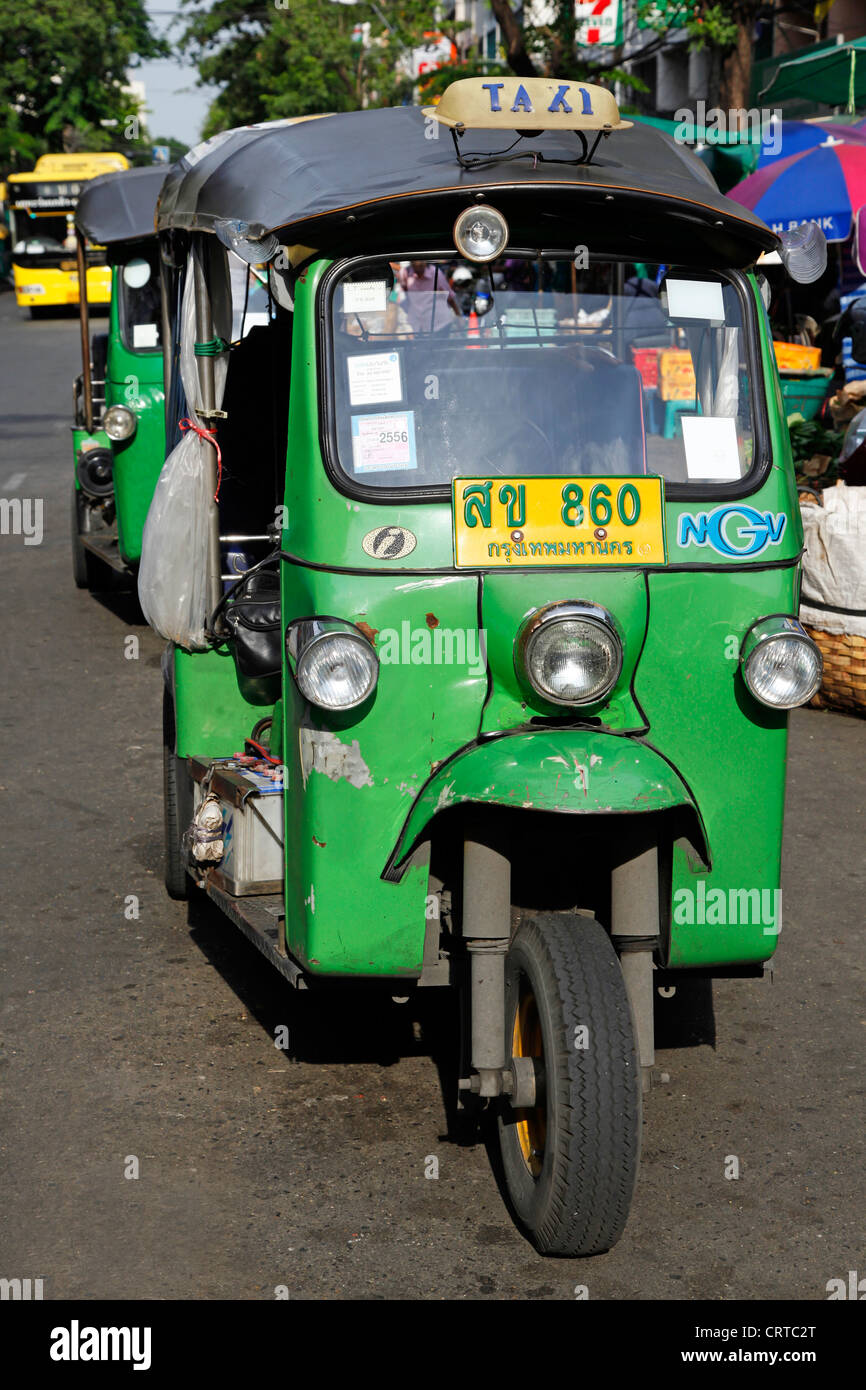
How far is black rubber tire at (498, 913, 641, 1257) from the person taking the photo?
10.8ft

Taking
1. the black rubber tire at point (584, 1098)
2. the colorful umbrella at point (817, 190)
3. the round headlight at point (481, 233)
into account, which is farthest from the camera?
the colorful umbrella at point (817, 190)

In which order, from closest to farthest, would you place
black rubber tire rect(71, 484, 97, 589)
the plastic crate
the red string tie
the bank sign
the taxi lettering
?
the taxi lettering
the red string tie
black rubber tire rect(71, 484, 97, 589)
the plastic crate
the bank sign

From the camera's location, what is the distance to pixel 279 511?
415 cm

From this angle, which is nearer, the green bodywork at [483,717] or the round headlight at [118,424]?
the green bodywork at [483,717]

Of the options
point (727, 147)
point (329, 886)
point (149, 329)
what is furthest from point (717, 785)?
point (727, 147)

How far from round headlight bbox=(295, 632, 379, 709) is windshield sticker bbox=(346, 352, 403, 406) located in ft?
1.91

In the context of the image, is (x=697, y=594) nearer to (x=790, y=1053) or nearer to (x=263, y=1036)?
(x=790, y=1053)

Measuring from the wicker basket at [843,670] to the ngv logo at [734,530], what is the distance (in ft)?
13.8

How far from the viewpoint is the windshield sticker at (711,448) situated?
12.5 feet

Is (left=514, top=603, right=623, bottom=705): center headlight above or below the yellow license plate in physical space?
below

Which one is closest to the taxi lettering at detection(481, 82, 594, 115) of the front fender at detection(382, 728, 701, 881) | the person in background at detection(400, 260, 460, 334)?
the person in background at detection(400, 260, 460, 334)

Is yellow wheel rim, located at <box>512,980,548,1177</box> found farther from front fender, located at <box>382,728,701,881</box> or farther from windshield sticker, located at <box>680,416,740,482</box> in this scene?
windshield sticker, located at <box>680,416,740,482</box>

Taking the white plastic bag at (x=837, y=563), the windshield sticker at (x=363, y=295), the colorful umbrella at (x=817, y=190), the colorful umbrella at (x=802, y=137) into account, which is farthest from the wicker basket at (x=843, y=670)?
the colorful umbrella at (x=802, y=137)

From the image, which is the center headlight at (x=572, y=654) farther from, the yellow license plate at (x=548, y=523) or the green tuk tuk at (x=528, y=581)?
the yellow license plate at (x=548, y=523)
